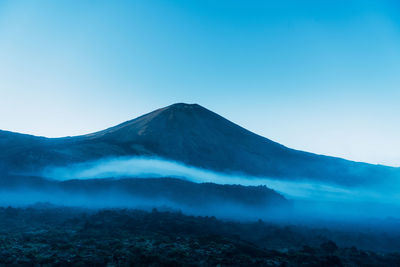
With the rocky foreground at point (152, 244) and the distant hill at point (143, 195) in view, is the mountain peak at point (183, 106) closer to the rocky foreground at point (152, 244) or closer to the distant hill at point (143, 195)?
the distant hill at point (143, 195)

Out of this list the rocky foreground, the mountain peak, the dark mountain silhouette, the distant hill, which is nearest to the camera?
the rocky foreground

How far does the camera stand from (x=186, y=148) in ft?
257

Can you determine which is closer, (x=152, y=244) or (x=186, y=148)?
(x=152, y=244)

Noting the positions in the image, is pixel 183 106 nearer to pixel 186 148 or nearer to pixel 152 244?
pixel 186 148

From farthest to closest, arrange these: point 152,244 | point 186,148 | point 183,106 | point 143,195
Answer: point 183,106 → point 186,148 → point 143,195 → point 152,244

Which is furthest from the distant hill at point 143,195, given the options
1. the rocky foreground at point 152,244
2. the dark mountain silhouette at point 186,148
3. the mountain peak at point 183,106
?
the mountain peak at point 183,106

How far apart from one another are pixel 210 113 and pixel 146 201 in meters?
50.9

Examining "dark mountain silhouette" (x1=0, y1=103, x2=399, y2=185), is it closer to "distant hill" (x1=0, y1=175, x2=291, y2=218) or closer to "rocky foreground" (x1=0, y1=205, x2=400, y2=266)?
"distant hill" (x1=0, y1=175, x2=291, y2=218)

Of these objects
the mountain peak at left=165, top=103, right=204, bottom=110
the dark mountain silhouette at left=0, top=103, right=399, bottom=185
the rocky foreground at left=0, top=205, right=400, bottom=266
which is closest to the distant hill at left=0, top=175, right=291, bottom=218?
the dark mountain silhouette at left=0, top=103, right=399, bottom=185

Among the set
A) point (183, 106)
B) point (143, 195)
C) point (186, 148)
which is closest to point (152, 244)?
point (143, 195)

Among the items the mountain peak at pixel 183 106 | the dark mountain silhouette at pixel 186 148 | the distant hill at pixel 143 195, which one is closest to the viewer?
the distant hill at pixel 143 195

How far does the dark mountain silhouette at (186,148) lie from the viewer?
64062 millimetres

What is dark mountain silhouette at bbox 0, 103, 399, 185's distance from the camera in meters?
64.1

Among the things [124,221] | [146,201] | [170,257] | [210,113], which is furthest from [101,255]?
[210,113]
